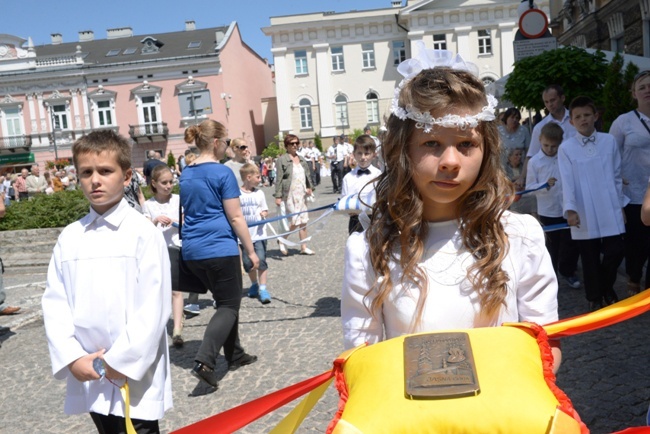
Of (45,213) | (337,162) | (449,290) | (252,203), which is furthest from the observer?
(337,162)

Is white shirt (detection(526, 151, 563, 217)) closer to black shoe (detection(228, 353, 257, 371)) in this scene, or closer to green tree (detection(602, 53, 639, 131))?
green tree (detection(602, 53, 639, 131))

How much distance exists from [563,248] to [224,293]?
12.9ft

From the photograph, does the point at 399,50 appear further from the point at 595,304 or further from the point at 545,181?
the point at 595,304

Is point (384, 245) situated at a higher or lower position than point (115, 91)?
lower

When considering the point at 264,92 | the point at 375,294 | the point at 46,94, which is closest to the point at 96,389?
the point at 375,294

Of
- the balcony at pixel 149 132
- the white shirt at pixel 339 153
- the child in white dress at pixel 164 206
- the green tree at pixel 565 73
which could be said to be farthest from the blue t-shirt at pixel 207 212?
the balcony at pixel 149 132

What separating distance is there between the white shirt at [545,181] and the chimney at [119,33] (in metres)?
58.7

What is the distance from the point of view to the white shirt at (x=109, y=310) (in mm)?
2990

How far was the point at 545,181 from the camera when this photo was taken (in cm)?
744

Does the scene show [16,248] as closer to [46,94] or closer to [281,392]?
[281,392]

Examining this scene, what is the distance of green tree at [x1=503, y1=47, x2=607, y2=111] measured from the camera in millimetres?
9484

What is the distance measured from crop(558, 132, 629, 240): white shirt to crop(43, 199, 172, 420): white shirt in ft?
14.8

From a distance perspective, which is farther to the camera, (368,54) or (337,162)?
(368,54)

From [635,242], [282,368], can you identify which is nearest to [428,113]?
[282,368]
